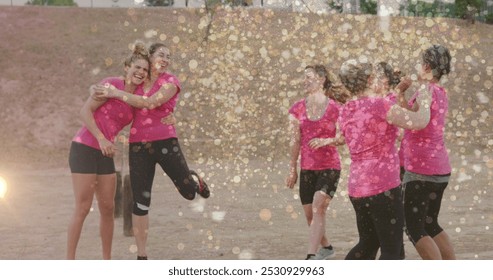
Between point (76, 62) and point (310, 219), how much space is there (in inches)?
1111

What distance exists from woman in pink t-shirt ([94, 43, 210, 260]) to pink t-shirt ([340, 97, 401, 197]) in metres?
2.02

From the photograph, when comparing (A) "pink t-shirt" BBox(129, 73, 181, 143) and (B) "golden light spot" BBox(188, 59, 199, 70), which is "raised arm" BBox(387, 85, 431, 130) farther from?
(B) "golden light spot" BBox(188, 59, 199, 70)

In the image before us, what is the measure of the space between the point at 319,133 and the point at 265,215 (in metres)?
4.55

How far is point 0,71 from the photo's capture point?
107 feet

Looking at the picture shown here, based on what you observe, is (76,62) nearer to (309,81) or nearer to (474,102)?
(474,102)

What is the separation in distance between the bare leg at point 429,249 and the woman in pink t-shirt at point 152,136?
219cm

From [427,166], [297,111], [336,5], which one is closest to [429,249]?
[427,166]

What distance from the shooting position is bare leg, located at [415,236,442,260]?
18.7 ft

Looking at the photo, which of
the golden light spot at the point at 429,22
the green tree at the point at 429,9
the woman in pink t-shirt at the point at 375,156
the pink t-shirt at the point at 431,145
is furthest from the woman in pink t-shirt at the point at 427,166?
the green tree at the point at 429,9

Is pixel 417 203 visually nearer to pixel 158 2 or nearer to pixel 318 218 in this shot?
pixel 318 218

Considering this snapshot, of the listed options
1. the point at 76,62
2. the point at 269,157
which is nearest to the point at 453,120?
the point at 269,157

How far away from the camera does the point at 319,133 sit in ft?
22.7

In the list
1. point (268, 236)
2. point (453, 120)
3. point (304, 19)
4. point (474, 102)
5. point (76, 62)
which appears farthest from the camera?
point (304, 19)

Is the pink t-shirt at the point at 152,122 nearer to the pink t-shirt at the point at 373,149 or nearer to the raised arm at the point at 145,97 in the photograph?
the raised arm at the point at 145,97
